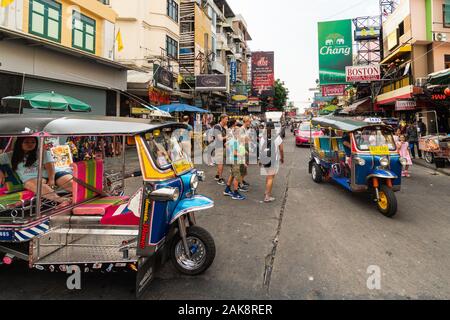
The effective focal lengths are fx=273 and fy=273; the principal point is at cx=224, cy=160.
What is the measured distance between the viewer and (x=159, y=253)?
10.5 ft

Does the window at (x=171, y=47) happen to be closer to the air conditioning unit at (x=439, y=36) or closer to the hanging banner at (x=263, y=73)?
Answer: the hanging banner at (x=263, y=73)

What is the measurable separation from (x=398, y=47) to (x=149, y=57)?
18.0 meters

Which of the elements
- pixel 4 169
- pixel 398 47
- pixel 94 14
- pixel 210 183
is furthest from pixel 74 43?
pixel 398 47

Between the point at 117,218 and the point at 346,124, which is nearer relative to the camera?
the point at 117,218

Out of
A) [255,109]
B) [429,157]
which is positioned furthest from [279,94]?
[429,157]

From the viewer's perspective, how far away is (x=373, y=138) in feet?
21.4

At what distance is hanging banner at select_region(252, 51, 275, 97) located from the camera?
120ft

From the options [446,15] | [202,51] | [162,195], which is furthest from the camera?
[202,51]

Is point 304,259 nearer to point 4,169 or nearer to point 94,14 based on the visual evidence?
point 4,169

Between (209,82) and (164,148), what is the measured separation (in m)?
18.9

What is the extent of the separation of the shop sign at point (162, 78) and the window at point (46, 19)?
500 centimetres

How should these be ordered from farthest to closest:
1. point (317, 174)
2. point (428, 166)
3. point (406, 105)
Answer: point (406, 105) → point (428, 166) → point (317, 174)

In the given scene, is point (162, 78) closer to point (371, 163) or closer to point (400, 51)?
point (371, 163)

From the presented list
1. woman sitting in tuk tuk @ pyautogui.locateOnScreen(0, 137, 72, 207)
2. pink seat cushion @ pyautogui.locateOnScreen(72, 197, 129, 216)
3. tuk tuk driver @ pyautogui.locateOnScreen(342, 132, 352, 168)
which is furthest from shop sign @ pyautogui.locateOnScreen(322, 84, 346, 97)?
woman sitting in tuk tuk @ pyautogui.locateOnScreen(0, 137, 72, 207)
